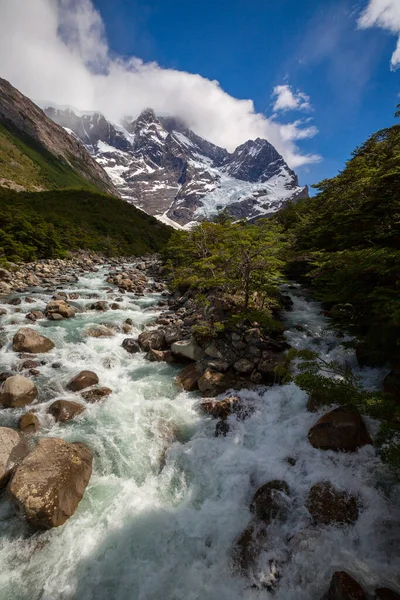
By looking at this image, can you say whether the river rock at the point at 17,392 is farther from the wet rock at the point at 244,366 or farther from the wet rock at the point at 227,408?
the wet rock at the point at 244,366

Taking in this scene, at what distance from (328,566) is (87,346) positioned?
39.9 ft

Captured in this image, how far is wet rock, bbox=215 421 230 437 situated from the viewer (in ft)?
29.9

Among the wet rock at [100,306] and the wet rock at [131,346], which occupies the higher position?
the wet rock at [100,306]

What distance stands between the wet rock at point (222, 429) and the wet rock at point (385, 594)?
5.00 metres

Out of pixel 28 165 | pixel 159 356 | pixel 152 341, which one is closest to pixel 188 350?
pixel 159 356

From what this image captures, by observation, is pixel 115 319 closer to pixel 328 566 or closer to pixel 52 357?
pixel 52 357

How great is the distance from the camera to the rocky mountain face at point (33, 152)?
9081cm

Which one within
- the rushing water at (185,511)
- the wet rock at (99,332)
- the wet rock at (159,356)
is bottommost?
the rushing water at (185,511)

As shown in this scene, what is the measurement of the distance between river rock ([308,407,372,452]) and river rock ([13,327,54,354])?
38.8ft

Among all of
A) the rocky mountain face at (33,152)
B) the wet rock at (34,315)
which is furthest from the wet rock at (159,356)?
the rocky mountain face at (33,152)

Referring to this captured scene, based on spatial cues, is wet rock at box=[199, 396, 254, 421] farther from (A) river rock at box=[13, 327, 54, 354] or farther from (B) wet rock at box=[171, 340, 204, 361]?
(A) river rock at box=[13, 327, 54, 354]

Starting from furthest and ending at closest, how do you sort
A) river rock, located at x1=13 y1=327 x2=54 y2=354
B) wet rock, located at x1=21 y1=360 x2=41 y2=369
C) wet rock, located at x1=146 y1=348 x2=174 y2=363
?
wet rock, located at x1=146 y1=348 x2=174 y2=363 → river rock, located at x1=13 y1=327 x2=54 y2=354 → wet rock, located at x1=21 y1=360 x2=41 y2=369

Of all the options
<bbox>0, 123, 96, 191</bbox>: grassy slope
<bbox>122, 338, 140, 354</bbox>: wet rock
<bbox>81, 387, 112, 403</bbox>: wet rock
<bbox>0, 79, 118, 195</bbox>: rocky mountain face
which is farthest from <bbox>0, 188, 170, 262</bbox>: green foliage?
<bbox>81, 387, 112, 403</bbox>: wet rock

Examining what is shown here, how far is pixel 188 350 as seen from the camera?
1338 cm
